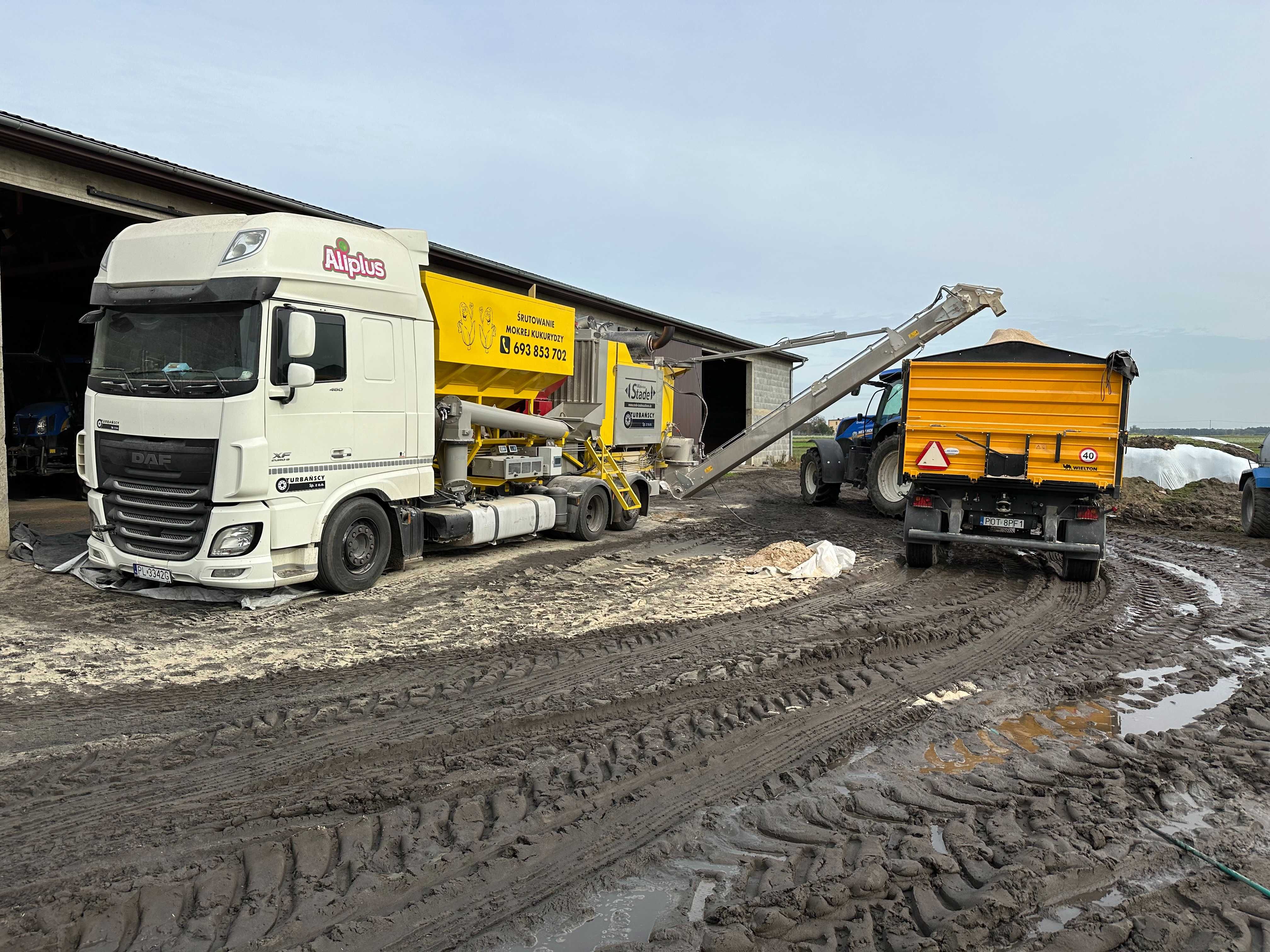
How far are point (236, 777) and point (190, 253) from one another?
4.77 m

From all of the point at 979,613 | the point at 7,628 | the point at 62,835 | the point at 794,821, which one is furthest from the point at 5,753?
the point at 979,613

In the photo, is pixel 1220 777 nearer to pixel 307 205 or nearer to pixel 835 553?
pixel 835 553

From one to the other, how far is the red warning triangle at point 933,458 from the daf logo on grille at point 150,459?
23.7 feet

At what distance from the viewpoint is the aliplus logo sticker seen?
23.7 ft

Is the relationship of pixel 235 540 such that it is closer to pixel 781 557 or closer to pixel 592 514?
pixel 592 514

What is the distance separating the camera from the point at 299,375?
6.74 metres

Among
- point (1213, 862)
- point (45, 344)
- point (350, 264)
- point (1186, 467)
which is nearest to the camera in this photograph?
point (1213, 862)

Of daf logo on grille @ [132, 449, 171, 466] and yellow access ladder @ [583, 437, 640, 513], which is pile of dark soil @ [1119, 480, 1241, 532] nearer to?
yellow access ladder @ [583, 437, 640, 513]

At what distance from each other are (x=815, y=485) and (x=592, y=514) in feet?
20.8

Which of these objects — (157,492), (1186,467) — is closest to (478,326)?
(157,492)

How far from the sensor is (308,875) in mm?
3010

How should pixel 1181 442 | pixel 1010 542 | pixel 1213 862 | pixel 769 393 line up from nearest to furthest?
pixel 1213 862
pixel 1010 542
pixel 1181 442
pixel 769 393

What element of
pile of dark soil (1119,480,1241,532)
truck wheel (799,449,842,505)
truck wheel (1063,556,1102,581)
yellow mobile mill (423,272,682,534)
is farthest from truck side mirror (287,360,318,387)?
pile of dark soil (1119,480,1241,532)

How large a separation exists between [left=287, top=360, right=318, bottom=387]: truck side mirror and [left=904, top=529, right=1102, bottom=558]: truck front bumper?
6.26 m
